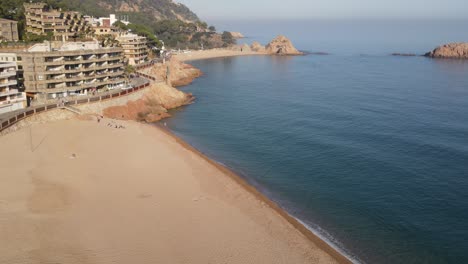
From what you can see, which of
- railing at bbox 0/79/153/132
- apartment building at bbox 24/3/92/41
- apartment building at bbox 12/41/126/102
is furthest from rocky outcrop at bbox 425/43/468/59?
apartment building at bbox 12/41/126/102

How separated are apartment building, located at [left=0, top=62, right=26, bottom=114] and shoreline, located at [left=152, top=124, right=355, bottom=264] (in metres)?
21.3

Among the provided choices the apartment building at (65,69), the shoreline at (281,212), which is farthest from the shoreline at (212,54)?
the shoreline at (281,212)

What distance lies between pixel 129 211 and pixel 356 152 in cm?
2663

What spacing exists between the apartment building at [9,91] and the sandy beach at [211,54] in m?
94.1

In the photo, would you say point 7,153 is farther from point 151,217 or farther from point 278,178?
point 278,178

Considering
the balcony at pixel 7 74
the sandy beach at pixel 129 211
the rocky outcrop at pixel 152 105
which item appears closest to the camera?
the sandy beach at pixel 129 211

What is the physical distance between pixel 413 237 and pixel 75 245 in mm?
22919

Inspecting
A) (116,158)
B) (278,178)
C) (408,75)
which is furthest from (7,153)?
(408,75)

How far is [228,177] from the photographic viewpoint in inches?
1467

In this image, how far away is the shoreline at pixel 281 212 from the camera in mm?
25984

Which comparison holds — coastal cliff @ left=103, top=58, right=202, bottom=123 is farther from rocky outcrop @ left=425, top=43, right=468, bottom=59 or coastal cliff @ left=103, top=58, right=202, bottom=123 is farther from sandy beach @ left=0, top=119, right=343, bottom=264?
rocky outcrop @ left=425, top=43, right=468, bottom=59

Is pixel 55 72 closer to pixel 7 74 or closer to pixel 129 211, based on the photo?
pixel 7 74

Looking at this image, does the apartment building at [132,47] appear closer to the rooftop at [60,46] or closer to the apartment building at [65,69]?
the apartment building at [65,69]

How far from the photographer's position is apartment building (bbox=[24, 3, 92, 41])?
8068 centimetres
